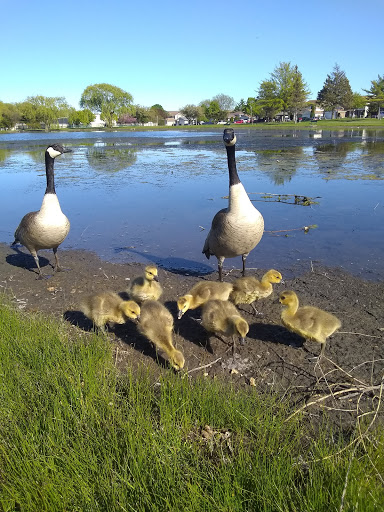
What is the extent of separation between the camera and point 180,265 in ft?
23.5

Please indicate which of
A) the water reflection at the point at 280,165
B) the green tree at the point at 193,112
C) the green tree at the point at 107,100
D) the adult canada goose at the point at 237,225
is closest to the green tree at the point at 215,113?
the green tree at the point at 193,112

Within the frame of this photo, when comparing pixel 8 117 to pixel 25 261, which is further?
pixel 8 117

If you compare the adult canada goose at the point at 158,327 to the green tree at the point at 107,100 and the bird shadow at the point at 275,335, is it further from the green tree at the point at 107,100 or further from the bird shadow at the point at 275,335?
the green tree at the point at 107,100

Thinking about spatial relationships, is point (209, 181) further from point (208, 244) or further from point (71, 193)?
point (208, 244)

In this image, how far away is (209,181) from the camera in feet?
51.2

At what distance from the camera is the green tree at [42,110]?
76.7 m

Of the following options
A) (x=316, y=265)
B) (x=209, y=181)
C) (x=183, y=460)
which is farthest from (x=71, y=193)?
(x=183, y=460)

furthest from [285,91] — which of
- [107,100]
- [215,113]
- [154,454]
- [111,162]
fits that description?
[154,454]

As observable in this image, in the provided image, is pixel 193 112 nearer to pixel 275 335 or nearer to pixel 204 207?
pixel 204 207

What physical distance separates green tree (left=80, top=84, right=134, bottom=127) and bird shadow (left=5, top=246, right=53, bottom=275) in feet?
315

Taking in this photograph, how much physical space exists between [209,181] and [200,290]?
11.4 metres

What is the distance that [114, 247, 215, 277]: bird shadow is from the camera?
6.82 metres

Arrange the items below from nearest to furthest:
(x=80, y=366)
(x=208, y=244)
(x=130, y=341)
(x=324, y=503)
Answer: (x=324, y=503) < (x=80, y=366) < (x=130, y=341) < (x=208, y=244)

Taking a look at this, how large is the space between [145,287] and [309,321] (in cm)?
209
